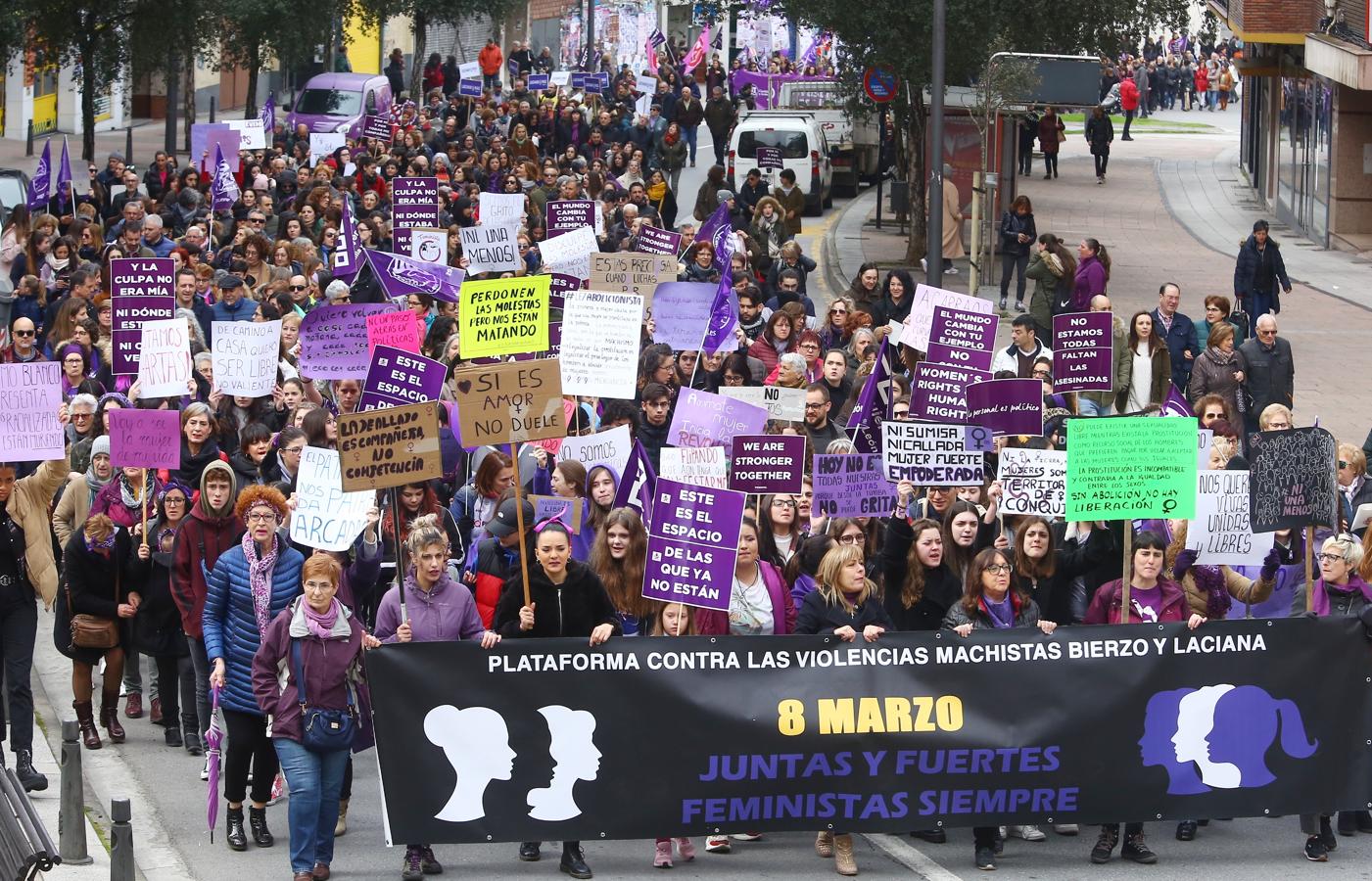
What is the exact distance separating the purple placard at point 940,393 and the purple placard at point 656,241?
5869 mm

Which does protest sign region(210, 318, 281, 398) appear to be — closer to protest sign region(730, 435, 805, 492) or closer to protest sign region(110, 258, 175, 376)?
protest sign region(110, 258, 175, 376)

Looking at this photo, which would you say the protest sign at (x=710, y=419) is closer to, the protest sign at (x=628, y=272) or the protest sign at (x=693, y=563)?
the protest sign at (x=693, y=563)

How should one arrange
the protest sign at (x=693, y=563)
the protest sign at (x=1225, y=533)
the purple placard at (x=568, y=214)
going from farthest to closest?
the purple placard at (x=568, y=214)
the protest sign at (x=1225, y=533)
the protest sign at (x=693, y=563)

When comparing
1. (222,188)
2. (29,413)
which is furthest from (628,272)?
(222,188)

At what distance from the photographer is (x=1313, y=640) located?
950cm

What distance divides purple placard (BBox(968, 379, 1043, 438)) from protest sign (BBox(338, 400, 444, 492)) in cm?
393

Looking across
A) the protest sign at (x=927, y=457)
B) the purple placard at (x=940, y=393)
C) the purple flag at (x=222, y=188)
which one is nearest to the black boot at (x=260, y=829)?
the protest sign at (x=927, y=457)

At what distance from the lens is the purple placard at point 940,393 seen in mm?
13008

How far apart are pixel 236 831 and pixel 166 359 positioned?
4704 millimetres

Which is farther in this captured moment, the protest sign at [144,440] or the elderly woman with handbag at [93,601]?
the protest sign at [144,440]

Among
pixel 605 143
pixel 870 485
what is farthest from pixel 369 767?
pixel 605 143

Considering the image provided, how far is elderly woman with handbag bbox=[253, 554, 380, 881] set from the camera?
8.94m

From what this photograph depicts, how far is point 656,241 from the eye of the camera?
61.7 ft

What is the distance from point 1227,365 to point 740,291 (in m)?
4.06
